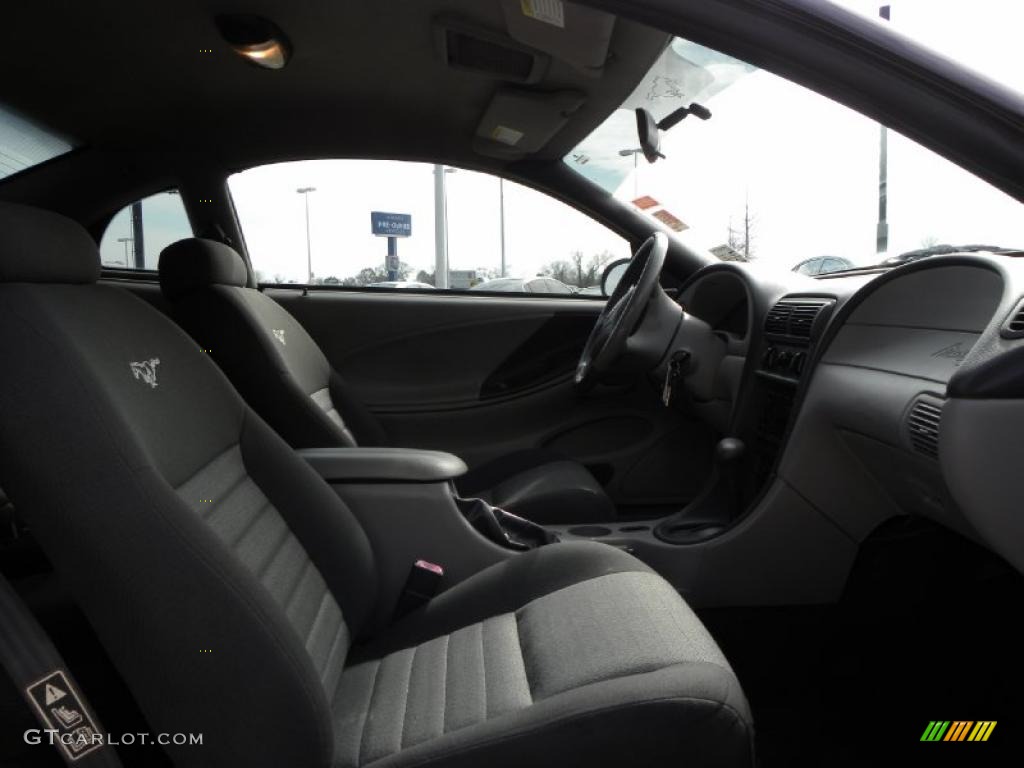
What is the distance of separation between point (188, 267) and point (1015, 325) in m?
1.86

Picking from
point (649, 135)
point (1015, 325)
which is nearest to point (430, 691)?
point (1015, 325)

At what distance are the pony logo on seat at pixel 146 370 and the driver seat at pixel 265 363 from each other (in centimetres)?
84

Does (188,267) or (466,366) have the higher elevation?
(188,267)

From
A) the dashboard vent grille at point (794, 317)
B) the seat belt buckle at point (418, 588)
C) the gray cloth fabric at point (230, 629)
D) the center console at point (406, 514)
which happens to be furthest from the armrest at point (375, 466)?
the dashboard vent grille at point (794, 317)

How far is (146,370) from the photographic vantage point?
3.69ft

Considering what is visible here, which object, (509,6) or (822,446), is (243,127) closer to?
(509,6)

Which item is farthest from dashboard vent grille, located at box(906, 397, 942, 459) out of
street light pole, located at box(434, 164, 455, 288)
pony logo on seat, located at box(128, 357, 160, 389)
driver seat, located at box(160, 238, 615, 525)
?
street light pole, located at box(434, 164, 455, 288)

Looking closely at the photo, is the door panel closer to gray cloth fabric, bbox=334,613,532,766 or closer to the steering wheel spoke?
the steering wheel spoke

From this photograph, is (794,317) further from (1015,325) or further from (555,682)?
(555,682)

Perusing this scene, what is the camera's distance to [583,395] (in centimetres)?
278

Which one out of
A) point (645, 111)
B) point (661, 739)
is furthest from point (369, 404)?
point (661, 739)

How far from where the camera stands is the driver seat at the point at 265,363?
2021 mm

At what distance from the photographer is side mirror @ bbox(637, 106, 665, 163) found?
2.23 metres

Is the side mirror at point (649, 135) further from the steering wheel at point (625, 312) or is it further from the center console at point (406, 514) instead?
the center console at point (406, 514)
